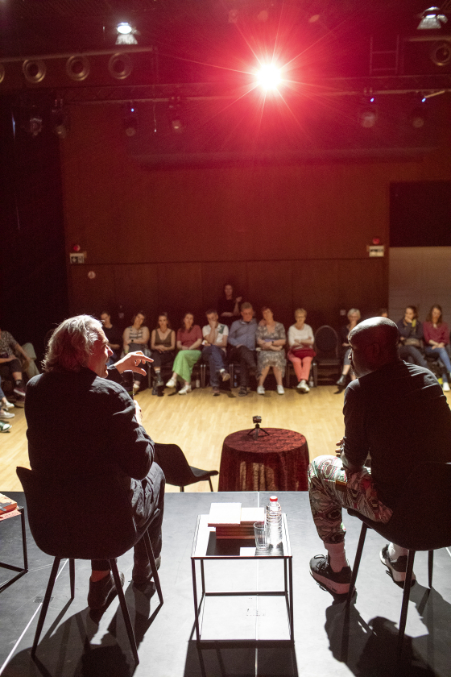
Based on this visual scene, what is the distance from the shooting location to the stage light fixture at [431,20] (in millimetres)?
5934

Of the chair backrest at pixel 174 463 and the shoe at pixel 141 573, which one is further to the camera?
the chair backrest at pixel 174 463

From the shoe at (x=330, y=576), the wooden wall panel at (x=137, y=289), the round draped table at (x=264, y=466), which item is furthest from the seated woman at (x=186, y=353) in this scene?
the shoe at (x=330, y=576)

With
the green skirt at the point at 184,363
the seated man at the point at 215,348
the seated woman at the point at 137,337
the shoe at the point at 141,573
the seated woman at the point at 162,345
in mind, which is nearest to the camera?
the shoe at the point at 141,573

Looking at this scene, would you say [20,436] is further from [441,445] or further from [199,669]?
[441,445]

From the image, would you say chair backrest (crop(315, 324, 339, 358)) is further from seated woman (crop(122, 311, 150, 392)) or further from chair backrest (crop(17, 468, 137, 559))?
chair backrest (crop(17, 468, 137, 559))

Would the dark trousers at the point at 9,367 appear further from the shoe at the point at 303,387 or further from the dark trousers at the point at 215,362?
the shoe at the point at 303,387

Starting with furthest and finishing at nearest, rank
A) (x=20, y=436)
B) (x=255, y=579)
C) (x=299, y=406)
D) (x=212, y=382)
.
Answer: (x=212, y=382) < (x=299, y=406) < (x=20, y=436) < (x=255, y=579)

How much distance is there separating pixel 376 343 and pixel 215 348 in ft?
18.3

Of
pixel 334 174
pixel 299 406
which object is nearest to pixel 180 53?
→ pixel 334 174

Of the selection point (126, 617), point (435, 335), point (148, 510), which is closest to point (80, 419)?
point (148, 510)

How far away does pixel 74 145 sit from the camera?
355 inches

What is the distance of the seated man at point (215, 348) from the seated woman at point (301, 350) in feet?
3.20

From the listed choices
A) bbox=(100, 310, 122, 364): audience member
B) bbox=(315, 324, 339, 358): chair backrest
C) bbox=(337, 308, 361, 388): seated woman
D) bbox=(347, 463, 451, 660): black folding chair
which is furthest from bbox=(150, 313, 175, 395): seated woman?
bbox=(347, 463, 451, 660): black folding chair

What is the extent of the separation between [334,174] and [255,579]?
7.58 m
